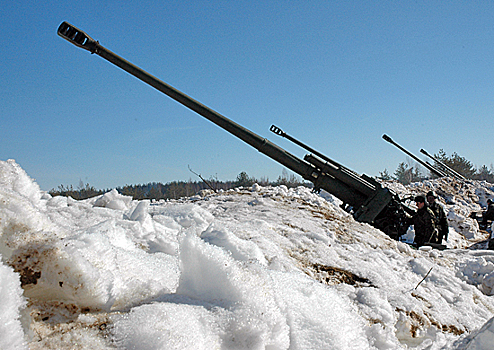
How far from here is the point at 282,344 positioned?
1450 millimetres

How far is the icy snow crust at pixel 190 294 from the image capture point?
49.0 inches

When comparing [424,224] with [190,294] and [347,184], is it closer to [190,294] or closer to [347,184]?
[347,184]

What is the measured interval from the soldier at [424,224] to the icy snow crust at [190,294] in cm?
369

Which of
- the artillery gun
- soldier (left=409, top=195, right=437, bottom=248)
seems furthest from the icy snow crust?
soldier (left=409, top=195, right=437, bottom=248)

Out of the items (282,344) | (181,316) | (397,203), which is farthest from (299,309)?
(397,203)

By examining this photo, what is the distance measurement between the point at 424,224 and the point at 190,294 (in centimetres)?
655

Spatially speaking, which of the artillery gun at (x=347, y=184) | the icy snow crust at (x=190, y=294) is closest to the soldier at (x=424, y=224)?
the artillery gun at (x=347, y=184)

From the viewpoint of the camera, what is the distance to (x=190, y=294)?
1.61 m

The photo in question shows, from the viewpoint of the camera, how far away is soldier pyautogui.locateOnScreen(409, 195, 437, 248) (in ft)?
22.8

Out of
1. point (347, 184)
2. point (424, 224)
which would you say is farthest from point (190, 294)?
point (424, 224)

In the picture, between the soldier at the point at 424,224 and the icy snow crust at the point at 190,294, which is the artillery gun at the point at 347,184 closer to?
the soldier at the point at 424,224

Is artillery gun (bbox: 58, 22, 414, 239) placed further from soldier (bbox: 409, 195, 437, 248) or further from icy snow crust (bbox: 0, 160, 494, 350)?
icy snow crust (bbox: 0, 160, 494, 350)

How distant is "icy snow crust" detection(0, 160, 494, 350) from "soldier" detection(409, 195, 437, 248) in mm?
3691

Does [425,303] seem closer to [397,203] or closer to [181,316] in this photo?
[181,316]
